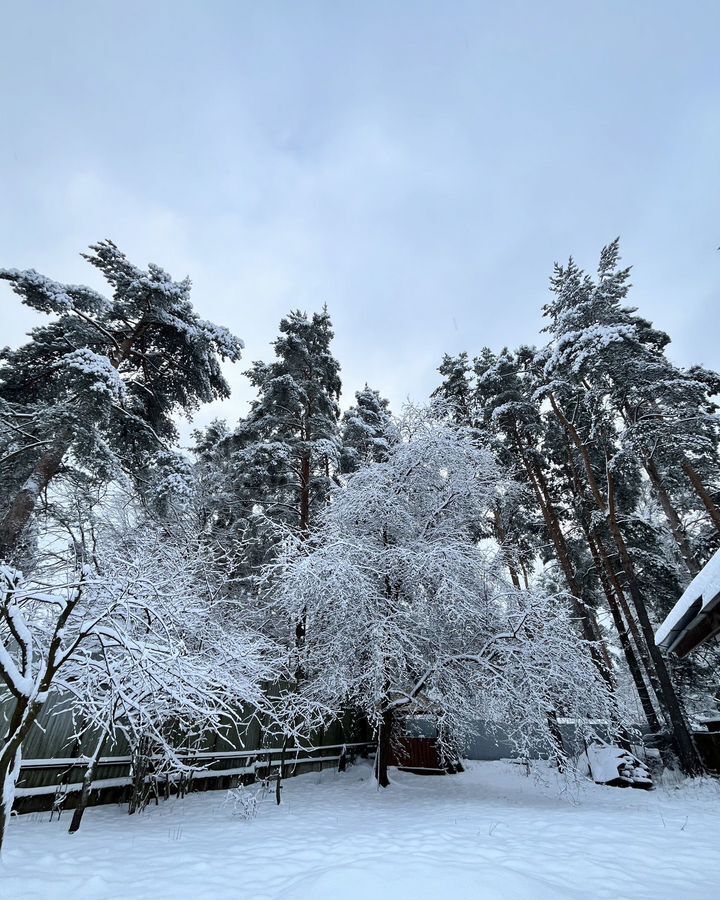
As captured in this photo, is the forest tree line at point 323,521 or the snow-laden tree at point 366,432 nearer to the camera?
the forest tree line at point 323,521

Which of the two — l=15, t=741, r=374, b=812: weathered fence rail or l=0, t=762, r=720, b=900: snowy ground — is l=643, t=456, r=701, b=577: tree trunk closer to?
l=0, t=762, r=720, b=900: snowy ground

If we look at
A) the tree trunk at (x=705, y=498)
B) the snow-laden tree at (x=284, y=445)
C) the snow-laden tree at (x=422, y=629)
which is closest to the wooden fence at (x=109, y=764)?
the snow-laden tree at (x=422, y=629)

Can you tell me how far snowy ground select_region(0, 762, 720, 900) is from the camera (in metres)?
3.22

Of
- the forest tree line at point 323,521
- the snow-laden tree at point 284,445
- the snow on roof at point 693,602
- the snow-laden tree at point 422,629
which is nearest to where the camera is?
the snow on roof at point 693,602

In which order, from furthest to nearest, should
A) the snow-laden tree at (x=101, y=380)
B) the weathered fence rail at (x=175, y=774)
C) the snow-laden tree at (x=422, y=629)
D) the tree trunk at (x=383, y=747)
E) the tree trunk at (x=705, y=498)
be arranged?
the tree trunk at (x=705, y=498) → the tree trunk at (x=383, y=747) → the snow-laden tree at (x=422, y=629) → the snow-laden tree at (x=101, y=380) → the weathered fence rail at (x=175, y=774)

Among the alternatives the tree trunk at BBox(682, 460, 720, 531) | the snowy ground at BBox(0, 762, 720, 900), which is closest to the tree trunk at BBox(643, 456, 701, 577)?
the tree trunk at BBox(682, 460, 720, 531)

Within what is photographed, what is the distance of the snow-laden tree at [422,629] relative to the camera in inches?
324

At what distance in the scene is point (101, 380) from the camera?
779cm

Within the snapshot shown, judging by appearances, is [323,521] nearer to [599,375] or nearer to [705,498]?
[599,375]

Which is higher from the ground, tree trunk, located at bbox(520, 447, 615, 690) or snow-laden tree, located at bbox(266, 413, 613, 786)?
tree trunk, located at bbox(520, 447, 615, 690)

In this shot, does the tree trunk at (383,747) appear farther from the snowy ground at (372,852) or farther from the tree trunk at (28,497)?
the tree trunk at (28,497)

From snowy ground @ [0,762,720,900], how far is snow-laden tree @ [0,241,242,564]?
5122 millimetres

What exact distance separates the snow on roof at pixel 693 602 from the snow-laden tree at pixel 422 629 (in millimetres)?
4515

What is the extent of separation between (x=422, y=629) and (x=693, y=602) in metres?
6.35
